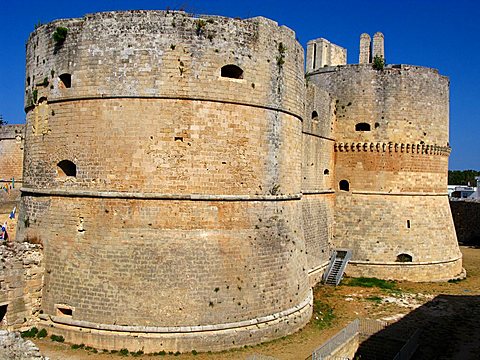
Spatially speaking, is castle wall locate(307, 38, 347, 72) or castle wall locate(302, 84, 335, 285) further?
castle wall locate(307, 38, 347, 72)

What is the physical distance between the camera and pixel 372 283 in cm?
1950

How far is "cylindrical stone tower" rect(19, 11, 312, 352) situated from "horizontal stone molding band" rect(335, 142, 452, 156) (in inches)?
347

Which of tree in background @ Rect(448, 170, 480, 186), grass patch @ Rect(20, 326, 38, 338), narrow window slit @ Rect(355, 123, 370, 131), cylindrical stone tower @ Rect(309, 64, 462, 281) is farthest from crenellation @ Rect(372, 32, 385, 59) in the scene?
tree in background @ Rect(448, 170, 480, 186)

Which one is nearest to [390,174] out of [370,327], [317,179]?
[317,179]

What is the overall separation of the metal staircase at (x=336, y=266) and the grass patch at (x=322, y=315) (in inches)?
109

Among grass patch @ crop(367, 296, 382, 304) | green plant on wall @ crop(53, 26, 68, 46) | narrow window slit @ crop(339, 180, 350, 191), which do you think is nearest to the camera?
green plant on wall @ crop(53, 26, 68, 46)

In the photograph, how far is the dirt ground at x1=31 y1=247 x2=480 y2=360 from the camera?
37.9ft

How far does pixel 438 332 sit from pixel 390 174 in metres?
7.83

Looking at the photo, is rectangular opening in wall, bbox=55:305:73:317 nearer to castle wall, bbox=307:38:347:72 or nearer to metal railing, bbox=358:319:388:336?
metal railing, bbox=358:319:388:336

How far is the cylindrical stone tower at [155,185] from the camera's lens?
38.5 feet

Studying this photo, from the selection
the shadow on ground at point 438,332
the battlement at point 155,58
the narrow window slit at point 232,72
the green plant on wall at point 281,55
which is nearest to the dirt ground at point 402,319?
the shadow on ground at point 438,332

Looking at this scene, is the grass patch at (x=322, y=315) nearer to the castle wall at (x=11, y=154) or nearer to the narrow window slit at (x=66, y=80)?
the narrow window slit at (x=66, y=80)

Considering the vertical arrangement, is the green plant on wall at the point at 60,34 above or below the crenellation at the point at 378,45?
below

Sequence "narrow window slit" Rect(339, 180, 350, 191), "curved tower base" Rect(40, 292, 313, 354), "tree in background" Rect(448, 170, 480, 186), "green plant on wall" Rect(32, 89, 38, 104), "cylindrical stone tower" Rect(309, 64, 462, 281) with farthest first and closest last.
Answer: "tree in background" Rect(448, 170, 480, 186) < "narrow window slit" Rect(339, 180, 350, 191) < "cylindrical stone tower" Rect(309, 64, 462, 281) < "green plant on wall" Rect(32, 89, 38, 104) < "curved tower base" Rect(40, 292, 313, 354)
